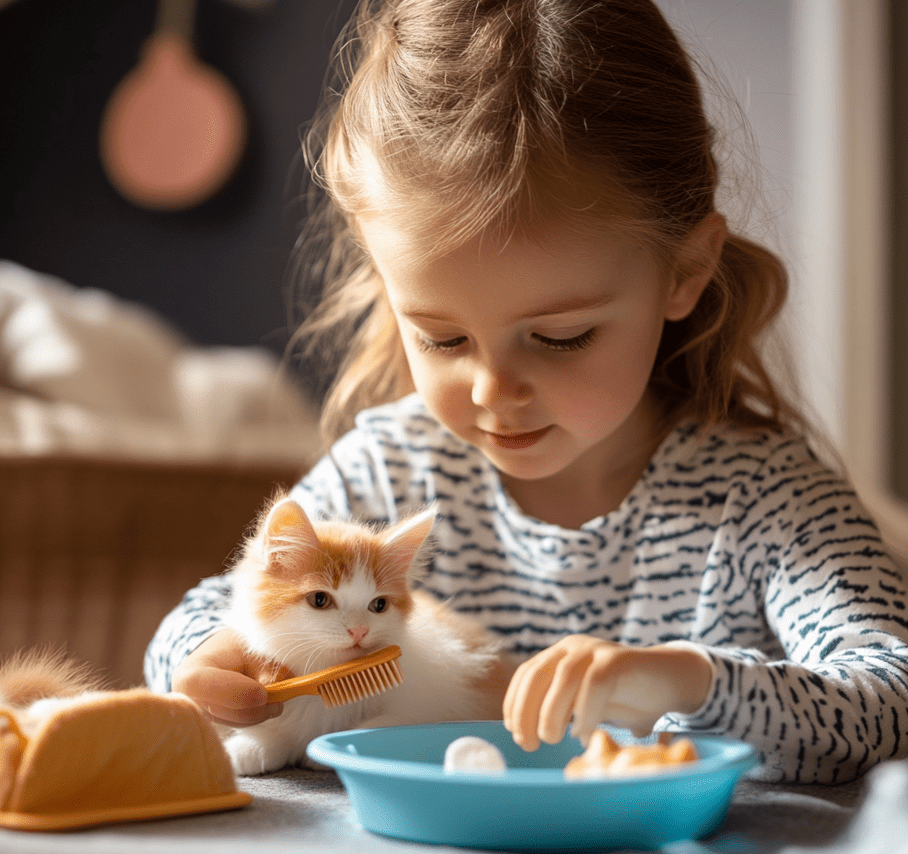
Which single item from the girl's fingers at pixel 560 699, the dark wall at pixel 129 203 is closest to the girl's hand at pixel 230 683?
the girl's fingers at pixel 560 699

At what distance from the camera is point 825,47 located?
2.80 m

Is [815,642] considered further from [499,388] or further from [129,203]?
[129,203]

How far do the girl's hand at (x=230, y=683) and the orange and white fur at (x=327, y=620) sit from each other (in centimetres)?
2

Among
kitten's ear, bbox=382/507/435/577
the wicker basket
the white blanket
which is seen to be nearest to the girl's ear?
kitten's ear, bbox=382/507/435/577

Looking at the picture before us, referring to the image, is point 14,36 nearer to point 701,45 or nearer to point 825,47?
point 825,47

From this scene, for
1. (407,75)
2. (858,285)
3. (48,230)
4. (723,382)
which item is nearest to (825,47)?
(858,285)

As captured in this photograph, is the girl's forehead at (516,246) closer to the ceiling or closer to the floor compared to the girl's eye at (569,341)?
closer to the ceiling

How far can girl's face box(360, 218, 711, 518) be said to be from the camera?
0.77 m

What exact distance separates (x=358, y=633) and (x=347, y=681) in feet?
0.11

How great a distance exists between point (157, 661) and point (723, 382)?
64cm

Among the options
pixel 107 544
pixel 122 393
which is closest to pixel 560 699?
pixel 107 544

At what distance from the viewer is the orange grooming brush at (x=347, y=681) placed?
0.63 m

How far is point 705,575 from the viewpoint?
98 cm

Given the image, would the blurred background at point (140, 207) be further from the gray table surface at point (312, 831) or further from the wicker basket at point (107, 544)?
the gray table surface at point (312, 831)
